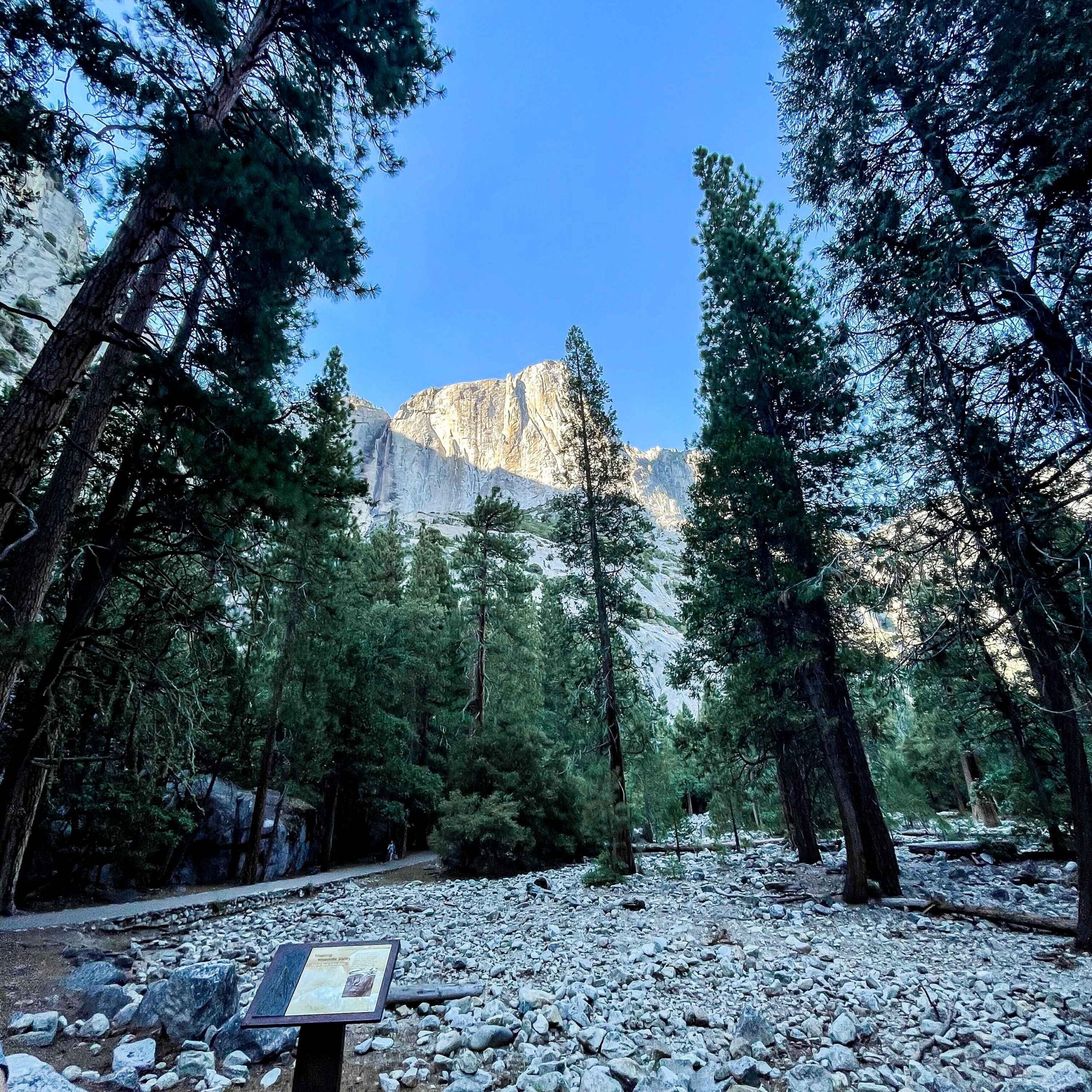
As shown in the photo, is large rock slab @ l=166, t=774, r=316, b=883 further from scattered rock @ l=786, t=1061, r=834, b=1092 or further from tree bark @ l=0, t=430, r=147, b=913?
scattered rock @ l=786, t=1061, r=834, b=1092

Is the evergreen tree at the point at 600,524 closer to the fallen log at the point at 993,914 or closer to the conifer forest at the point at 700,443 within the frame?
the conifer forest at the point at 700,443

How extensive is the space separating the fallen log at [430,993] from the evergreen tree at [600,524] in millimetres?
7341

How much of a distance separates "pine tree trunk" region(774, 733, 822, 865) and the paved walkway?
37.6ft

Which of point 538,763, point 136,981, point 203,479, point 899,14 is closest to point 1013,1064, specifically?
point 136,981

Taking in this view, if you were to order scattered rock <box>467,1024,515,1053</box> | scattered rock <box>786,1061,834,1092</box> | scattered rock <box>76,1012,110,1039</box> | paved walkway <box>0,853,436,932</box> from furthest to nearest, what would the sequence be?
paved walkway <box>0,853,436,932</box> < scattered rock <box>76,1012,110,1039</box> < scattered rock <box>467,1024,515,1053</box> < scattered rock <box>786,1061,834,1092</box>

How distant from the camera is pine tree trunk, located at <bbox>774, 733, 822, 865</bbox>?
12070 mm

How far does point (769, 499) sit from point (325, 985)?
9.30 m

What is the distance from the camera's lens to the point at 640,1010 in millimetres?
4637

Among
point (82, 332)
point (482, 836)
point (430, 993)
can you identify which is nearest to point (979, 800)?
point (482, 836)

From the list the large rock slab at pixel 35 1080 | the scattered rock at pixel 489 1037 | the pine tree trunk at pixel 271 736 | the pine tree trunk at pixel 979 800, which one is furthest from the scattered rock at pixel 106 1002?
the pine tree trunk at pixel 979 800

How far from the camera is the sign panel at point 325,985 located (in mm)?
2582

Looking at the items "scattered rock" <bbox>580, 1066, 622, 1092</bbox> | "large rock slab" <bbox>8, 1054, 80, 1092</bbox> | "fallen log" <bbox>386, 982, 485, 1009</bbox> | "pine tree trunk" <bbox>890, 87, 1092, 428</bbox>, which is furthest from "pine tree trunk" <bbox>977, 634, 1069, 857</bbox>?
"large rock slab" <bbox>8, 1054, 80, 1092</bbox>

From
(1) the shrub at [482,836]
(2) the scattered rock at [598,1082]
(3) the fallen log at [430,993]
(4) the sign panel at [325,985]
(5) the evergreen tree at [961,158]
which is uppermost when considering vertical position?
(5) the evergreen tree at [961,158]

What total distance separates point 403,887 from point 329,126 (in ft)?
47.6
